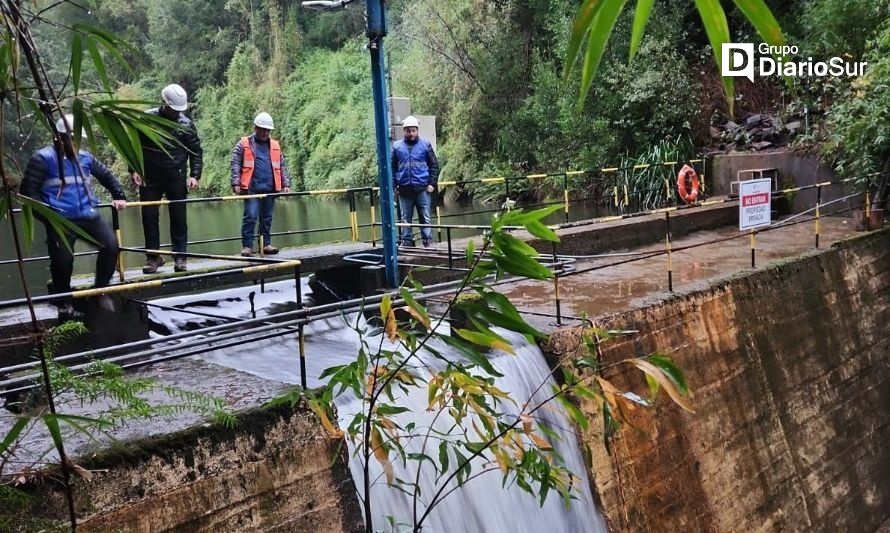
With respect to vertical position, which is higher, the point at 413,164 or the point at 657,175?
the point at 413,164

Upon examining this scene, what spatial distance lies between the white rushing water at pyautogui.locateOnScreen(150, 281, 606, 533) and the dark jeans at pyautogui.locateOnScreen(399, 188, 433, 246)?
2.94 meters

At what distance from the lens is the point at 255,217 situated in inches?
350

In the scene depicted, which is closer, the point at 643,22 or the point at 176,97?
the point at 643,22

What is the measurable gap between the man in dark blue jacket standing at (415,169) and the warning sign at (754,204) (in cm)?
355

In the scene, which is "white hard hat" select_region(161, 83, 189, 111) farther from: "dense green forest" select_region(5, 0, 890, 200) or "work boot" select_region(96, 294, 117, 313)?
"work boot" select_region(96, 294, 117, 313)

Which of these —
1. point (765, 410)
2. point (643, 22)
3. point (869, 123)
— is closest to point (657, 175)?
point (869, 123)

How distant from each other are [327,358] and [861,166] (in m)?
8.79

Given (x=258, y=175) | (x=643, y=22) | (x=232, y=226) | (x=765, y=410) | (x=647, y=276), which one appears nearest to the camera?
(x=643, y=22)

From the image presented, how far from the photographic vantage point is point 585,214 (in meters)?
18.7

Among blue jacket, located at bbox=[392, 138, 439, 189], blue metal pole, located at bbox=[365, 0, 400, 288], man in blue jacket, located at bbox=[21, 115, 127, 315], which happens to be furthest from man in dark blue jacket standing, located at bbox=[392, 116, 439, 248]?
man in blue jacket, located at bbox=[21, 115, 127, 315]

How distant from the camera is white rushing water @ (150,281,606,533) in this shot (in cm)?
460

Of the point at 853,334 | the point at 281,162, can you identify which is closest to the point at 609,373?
the point at 853,334

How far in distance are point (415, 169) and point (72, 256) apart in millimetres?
4742

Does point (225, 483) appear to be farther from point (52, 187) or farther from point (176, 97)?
point (176, 97)
